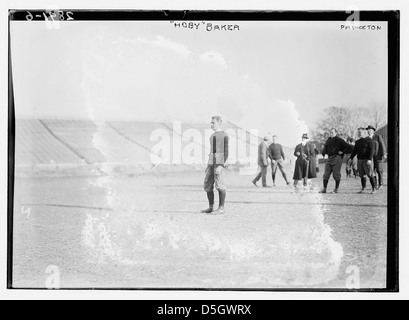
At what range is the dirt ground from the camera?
7133 millimetres

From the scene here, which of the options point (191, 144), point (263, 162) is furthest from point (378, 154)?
point (191, 144)

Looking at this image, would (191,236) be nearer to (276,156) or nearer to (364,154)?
(276,156)

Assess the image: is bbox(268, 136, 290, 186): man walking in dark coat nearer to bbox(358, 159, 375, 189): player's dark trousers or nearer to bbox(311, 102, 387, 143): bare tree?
bbox(311, 102, 387, 143): bare tree

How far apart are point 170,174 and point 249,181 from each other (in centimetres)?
77

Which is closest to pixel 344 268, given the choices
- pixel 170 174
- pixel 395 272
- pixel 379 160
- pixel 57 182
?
pixel 395 272

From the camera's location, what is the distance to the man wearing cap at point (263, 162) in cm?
729

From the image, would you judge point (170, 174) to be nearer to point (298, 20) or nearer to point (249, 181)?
point (249, 181)

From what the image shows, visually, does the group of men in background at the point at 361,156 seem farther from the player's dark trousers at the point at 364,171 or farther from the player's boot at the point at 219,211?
the player's boot at the point at 219,211

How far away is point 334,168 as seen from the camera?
7.44m

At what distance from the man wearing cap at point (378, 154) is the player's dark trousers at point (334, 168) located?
346 millimetres

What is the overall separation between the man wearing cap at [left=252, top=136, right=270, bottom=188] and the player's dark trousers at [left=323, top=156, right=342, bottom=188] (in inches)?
23.7

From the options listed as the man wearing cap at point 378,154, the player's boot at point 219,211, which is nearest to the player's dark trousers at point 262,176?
the player's boot at point 219,211

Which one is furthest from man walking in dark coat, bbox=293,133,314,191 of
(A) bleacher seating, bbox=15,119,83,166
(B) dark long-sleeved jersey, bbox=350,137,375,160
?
(A) bleacher seating, bbox=15,119,83,166

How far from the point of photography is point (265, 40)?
7.23 m
